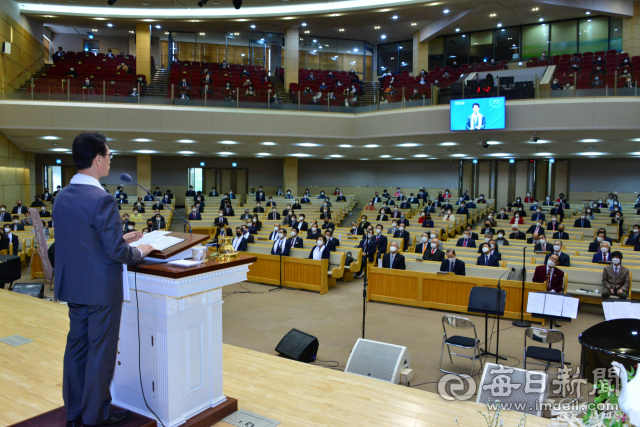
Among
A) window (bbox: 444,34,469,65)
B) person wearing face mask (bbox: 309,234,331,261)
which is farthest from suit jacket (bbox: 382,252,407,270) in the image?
window (bbox: 444,34,469,65)

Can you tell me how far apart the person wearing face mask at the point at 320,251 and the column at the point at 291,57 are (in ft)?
37.8

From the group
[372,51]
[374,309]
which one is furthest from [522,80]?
[372,51]

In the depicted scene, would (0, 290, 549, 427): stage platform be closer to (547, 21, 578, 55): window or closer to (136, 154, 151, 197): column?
(136, 154, 151, 197): column

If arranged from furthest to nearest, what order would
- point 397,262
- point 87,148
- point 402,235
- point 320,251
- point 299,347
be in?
point 402,235 → point 320,251 → point 397,262 → point 299,347 → point 87,148

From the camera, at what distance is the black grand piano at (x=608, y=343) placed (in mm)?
3451

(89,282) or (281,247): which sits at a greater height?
(89,282)

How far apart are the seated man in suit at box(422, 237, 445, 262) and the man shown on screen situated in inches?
241

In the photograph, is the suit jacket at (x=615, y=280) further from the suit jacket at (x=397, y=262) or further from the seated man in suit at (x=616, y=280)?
the suit jacket at (x=397, y=262)

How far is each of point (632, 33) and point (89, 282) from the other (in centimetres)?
2184

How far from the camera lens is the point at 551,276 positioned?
7.87m

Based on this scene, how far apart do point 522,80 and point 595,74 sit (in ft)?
6.93

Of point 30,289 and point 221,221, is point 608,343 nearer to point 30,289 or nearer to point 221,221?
point 30,289

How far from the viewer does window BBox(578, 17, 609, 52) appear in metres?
20.5

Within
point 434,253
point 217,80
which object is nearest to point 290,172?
point 217,80
